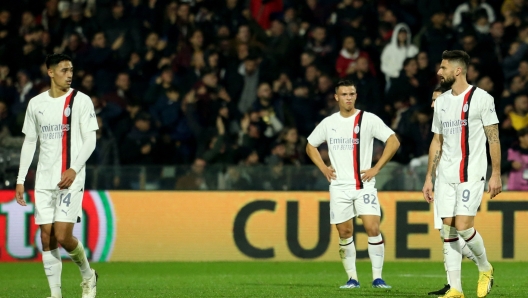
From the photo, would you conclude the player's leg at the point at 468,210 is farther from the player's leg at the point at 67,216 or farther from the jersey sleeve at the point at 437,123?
the player's leg at the point at 67,216

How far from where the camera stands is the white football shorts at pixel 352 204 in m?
10.2

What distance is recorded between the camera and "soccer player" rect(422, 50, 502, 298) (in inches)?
321

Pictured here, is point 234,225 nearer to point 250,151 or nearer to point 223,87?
point 250,151

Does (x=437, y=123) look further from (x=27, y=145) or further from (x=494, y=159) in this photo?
(x=27, y=145)

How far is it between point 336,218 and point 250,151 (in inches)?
185

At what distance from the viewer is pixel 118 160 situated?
593 inches

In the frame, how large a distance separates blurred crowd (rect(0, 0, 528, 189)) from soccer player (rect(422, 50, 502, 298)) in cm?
581

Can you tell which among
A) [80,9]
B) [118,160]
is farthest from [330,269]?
[80,9]

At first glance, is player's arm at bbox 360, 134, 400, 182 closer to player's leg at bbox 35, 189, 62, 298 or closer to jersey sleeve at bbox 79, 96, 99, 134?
jersey sleeve at bbox 79, 96, 99, 134

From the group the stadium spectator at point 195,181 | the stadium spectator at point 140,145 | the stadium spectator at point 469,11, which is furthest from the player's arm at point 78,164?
the stadium spectator at point 469,11

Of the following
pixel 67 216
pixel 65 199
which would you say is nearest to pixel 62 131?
pixel 65 199

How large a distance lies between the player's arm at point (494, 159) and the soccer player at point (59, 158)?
3.14 m

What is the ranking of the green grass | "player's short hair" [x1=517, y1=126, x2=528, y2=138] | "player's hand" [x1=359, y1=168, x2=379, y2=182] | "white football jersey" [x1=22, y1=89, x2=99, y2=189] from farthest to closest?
"player's short hair" [x1=517, y1=126, x2=528, y2=138]
"player's hand" [x1=359, y1=168, x2=379, y2=182]
the green grass
"white football jersey" [x1=22, y1=89, x2=99, y2=189]

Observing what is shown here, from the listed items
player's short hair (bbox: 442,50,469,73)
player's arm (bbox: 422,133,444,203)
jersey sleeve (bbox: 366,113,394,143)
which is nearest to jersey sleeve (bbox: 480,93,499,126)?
player's short hair (bbox: 442,50,469,73)
